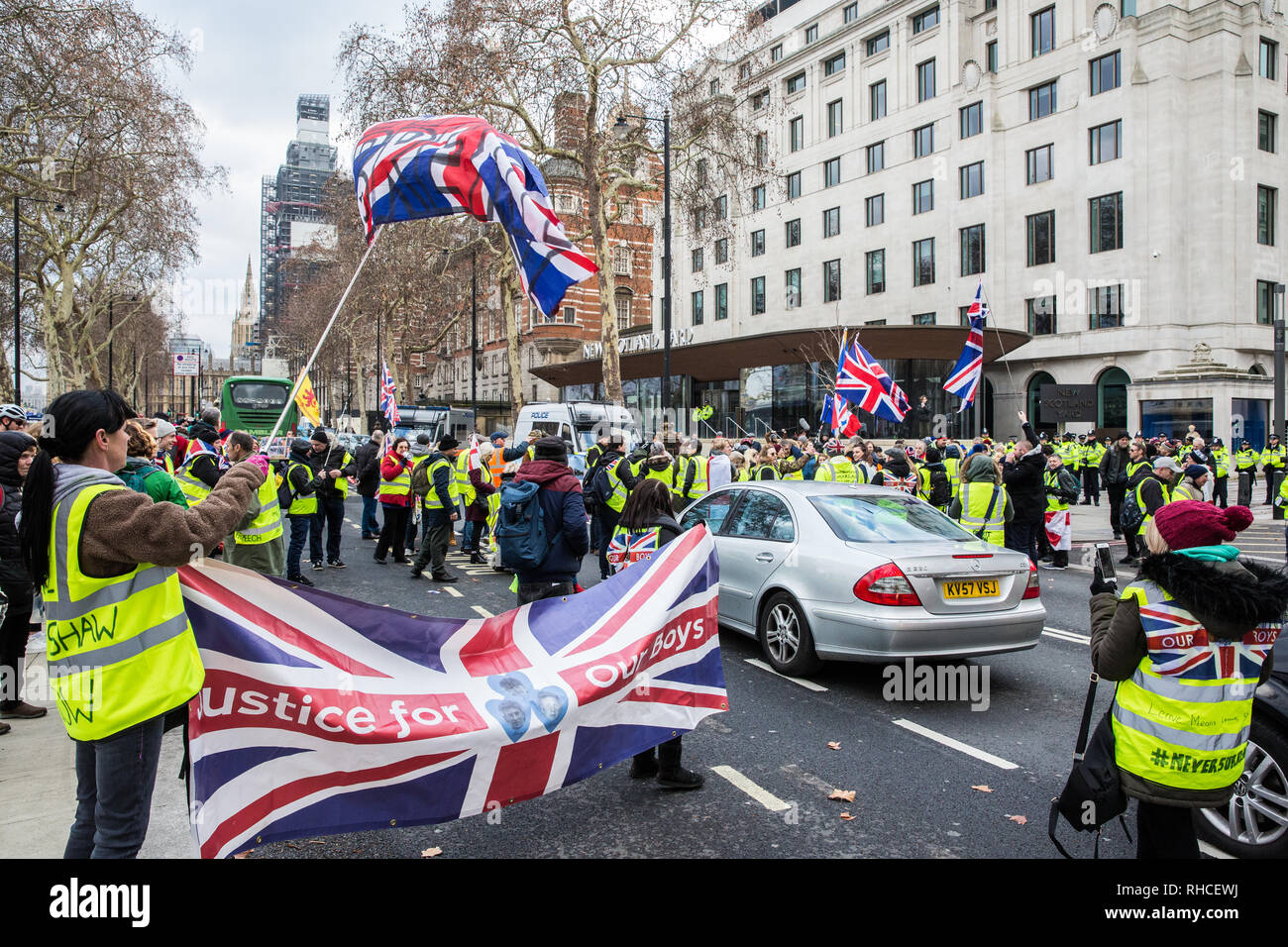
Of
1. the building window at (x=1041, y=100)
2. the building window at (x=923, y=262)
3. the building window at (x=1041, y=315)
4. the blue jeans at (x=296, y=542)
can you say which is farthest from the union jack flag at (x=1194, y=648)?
the building window at (x=923, y=262)

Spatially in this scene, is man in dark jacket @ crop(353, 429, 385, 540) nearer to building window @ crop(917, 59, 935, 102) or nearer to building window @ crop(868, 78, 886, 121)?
building window @ crop(917, 59, 935, 102)

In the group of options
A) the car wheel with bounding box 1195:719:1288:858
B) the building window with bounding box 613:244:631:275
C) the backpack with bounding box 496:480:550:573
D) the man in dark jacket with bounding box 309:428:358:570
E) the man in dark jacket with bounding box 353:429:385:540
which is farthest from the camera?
the building window with bounding box 613:244:631:275

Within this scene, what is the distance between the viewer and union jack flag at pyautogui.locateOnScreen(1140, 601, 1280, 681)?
287 centimetres

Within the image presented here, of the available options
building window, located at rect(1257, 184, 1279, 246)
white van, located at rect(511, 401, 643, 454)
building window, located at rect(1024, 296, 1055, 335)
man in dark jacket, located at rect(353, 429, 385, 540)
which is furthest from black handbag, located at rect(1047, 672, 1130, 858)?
building window, located at rect(1257, 184, 1279, 246)

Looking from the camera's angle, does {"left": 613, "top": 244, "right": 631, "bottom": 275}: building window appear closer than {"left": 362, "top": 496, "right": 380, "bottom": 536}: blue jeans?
No

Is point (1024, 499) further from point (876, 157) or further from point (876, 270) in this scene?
point (876, 157)

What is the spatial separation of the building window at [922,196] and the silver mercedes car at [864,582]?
1542 inches

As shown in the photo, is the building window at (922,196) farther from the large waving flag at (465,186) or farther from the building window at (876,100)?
the large waving flag at (465,186)

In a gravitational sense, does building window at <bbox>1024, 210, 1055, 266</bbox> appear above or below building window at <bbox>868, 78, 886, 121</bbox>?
below

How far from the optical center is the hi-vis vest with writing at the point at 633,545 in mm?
5809

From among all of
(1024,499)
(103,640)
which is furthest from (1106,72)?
(103,640)

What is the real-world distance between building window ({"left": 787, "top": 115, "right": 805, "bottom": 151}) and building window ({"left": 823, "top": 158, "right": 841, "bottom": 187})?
243cm

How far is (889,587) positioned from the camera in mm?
5965

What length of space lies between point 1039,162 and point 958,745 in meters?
38.9
